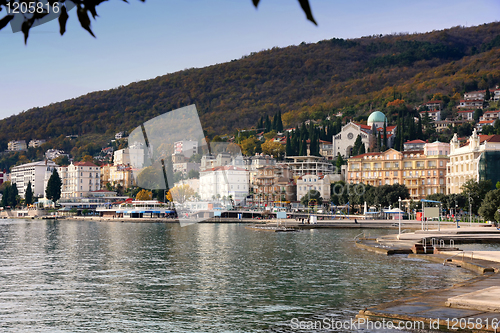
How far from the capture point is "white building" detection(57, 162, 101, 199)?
7106 inches

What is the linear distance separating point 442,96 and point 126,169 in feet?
389

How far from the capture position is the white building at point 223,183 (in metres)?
135

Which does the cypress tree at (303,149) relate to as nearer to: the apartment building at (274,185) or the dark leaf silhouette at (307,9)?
the apartment building at (274,185)

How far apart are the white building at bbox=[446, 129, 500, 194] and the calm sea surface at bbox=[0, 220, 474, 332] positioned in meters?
55.1

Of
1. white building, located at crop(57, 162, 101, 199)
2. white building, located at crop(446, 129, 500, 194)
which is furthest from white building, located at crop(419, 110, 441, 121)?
white building, located at crop(57, 162, 101, 199)

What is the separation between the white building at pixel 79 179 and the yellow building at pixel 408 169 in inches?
3811

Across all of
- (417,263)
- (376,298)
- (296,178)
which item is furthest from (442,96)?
(376,298)

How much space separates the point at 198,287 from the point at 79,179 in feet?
534

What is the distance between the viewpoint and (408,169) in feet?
380

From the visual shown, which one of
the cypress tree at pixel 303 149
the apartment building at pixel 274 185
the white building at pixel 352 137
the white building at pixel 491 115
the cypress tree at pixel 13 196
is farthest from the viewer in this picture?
the cypress tree at pixel 13 196

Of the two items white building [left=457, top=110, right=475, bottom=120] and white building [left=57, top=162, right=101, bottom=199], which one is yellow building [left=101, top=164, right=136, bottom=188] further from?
white building [left=457, top=110, right=475, bottom=120]

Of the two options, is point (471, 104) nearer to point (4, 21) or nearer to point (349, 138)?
point (349, 138)

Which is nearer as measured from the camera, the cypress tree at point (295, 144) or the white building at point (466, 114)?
the cypress tree at point (295, 144)

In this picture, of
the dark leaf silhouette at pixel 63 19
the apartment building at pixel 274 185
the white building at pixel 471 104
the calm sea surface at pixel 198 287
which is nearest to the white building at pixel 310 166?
the apartment building at pixel 274 185
